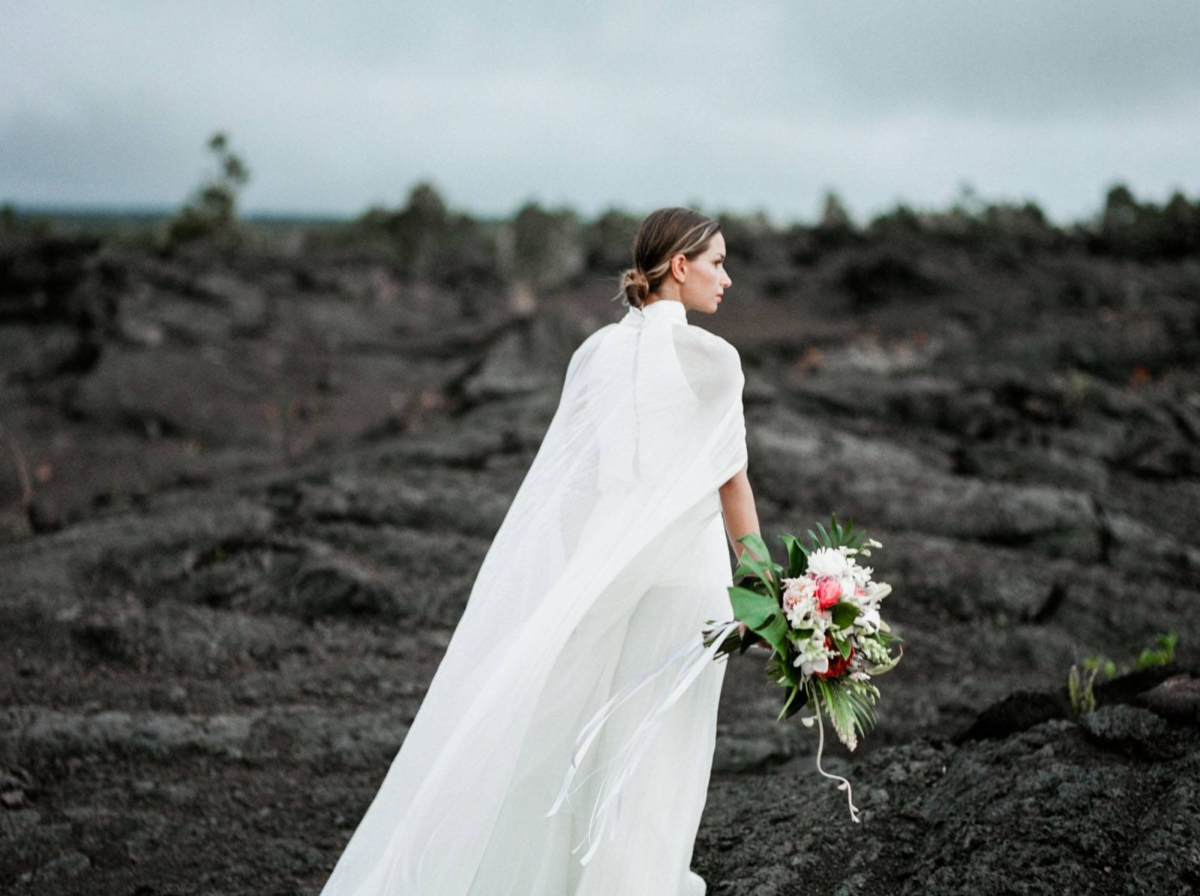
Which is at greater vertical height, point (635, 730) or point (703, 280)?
point (703, 280)

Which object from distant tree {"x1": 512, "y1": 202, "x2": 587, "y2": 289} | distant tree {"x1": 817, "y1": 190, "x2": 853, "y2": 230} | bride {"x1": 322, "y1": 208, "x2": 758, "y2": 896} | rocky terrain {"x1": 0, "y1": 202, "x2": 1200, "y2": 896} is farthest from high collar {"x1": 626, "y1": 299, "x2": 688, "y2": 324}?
distant tree {"x1": 817, "y1": 190, "x2": 853, "y2": 230}

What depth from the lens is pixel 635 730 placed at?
3174 millimetres

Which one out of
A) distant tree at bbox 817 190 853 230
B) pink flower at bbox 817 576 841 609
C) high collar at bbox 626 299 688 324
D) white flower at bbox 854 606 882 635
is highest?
distant tree at bbox 817 190 853 230

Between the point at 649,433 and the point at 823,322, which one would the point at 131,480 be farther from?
the point at 823,322

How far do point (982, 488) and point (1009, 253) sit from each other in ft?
60.9

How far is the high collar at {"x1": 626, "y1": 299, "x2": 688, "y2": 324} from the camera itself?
3.25 metres

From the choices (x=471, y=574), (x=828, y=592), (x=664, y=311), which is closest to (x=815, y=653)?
(x=828, y=592)

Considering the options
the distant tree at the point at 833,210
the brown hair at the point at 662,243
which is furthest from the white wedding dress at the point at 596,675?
the distant tree at the point at 833,210

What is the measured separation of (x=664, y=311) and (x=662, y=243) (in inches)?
9.3

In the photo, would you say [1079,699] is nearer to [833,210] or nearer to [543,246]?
[543,246]

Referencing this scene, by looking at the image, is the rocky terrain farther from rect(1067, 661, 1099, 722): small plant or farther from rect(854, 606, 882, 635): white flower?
rect(854, 606, 882, 635): white flower

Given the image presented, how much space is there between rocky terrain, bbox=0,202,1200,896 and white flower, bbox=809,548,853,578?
4.70 ft

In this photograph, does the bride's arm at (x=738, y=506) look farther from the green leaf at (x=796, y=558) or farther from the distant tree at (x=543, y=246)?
the distant tree at (x=543, y=246)

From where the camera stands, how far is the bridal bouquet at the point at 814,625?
290cm
